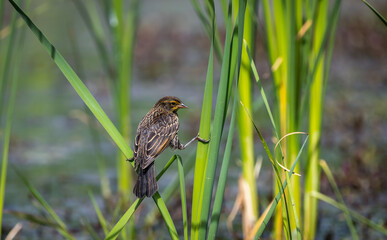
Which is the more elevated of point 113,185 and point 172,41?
point 172,41

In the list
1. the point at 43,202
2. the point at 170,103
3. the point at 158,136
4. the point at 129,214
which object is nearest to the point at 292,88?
the point at 170,103

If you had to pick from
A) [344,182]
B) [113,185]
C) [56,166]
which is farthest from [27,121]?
[344,182]

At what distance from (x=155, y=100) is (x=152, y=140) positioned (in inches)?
228

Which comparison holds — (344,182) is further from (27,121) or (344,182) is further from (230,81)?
(27,121)

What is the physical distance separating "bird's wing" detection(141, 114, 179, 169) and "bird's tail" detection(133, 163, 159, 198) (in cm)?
3

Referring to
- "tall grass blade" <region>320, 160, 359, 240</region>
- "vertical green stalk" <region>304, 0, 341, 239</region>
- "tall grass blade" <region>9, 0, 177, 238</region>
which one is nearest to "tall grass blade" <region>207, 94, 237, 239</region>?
"tall grass blade" <region>9, 0, 177, 238</region>

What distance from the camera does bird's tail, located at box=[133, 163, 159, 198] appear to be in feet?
7.02

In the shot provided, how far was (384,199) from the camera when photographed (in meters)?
4.85

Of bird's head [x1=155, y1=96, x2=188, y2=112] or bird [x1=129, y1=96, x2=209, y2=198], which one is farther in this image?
bird's head [x1=155, y1=96, x2=188, y2=112]

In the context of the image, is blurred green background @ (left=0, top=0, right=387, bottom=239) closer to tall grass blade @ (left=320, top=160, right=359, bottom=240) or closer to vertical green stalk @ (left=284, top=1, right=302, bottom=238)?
vertical green stalk @ (left=284, top=1, right=302, bottom=238)

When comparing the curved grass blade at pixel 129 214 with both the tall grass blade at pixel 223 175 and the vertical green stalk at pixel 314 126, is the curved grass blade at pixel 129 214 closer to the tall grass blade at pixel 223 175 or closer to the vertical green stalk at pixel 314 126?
the tall grass blade at pixel 223 175

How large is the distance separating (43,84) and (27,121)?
6.24ft

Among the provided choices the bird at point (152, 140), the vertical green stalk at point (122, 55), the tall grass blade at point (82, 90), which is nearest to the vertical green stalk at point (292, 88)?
the bird at point (152, 140)

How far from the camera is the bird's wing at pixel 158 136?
230 cm
